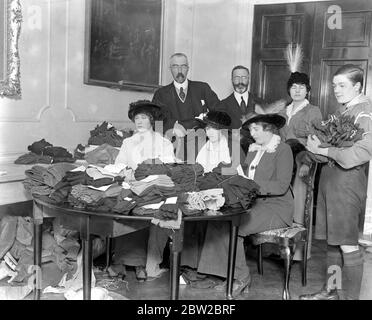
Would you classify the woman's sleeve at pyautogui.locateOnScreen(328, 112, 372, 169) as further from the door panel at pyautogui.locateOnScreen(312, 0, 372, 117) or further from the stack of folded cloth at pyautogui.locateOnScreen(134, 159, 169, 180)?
the door panel at pyautogui.locateOnScreen(312, 0, 372, 117)

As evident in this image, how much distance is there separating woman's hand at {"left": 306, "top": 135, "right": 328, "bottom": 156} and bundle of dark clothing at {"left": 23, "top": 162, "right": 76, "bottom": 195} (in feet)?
4.43

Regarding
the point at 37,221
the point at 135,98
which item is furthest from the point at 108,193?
the point at 135,98

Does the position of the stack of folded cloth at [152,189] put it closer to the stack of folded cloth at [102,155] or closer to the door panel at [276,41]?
the stack of folded cloth at [102,155]

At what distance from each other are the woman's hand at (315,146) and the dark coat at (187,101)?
1.27 meters

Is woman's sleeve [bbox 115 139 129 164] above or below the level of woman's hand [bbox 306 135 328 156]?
below

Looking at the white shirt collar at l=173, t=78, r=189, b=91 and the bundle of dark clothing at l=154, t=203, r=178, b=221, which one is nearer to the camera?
the bundle of dark clothing at l=154, t=203, r=178, b=221

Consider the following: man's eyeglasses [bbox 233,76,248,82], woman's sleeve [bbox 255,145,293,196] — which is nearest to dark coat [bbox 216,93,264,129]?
man's eyeglasses [bbox 233,76,248,82]

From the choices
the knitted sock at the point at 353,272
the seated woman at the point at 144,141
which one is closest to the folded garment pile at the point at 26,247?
the seated woman at the point at 144,141

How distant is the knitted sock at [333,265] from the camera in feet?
8.74

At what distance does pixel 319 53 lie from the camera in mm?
4402

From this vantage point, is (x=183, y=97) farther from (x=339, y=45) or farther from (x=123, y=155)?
(x=339, y=45)

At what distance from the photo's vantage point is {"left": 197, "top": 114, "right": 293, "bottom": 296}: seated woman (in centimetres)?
288

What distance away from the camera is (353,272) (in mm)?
2572

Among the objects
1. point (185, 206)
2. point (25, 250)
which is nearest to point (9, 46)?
point (25, 250)
